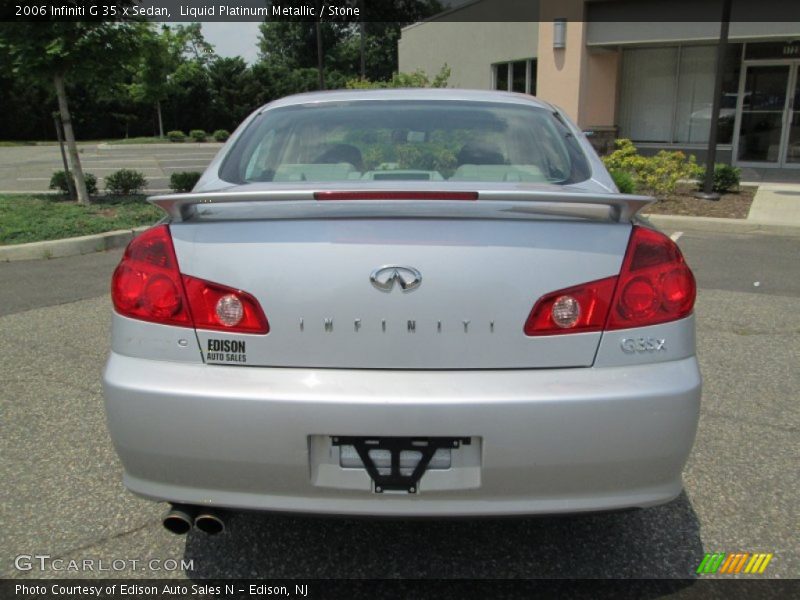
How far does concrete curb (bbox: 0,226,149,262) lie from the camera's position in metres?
8.22

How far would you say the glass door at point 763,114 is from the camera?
17.0 metres

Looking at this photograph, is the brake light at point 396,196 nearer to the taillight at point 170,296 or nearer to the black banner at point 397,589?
the taillight at point 170,296

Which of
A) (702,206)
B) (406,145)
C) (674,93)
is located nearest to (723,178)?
(702,206)

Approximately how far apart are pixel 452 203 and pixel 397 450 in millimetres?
745

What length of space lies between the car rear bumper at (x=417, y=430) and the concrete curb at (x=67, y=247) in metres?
7.13

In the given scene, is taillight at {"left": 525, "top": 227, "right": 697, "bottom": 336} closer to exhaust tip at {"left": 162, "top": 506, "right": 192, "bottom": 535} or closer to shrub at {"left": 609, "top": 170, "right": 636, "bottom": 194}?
exhaust tip at {"left": 162, "top": 506, "right": 192, "bottom": 535}

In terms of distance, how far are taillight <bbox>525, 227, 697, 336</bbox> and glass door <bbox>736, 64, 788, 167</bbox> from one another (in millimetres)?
17468

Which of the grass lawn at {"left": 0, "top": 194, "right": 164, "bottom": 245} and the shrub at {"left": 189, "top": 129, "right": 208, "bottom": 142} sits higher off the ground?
the shrub at {"left": 189, "top": 129, "right": 208, "bottom": 142}

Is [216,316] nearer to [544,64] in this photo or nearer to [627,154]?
[627,154]

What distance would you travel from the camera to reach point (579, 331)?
6.73 feet

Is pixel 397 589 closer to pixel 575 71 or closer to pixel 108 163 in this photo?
pixel 575 71

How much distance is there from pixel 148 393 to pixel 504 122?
190 cm

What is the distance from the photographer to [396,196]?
210cm
